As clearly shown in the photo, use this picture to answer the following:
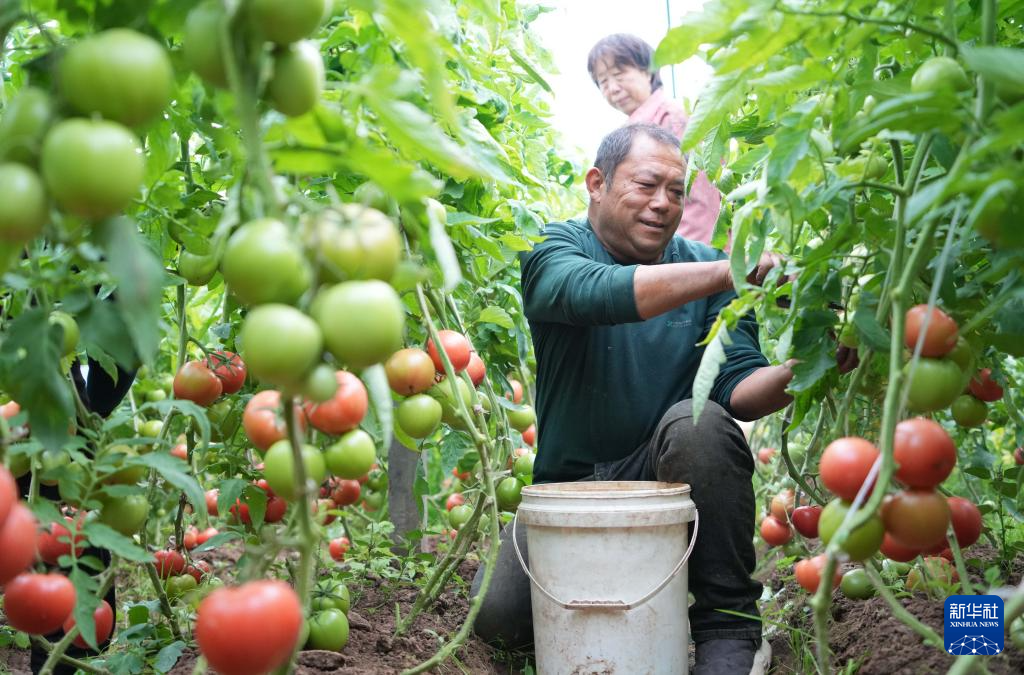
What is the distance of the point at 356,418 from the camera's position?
2.85 ft

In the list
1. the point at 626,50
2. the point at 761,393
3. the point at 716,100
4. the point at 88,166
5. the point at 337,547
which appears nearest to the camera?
the point at 88,166

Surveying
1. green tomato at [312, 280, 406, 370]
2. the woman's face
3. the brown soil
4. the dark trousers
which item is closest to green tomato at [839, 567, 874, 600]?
the brown soil

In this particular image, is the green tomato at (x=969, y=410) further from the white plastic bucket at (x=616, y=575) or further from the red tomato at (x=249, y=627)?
the red tomato at (x=249, y=627)

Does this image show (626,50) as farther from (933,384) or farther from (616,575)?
(933,384)

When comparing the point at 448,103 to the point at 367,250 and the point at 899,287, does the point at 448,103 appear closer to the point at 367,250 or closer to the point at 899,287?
the point at 367,250

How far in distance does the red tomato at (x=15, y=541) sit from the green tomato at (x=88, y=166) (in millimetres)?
249

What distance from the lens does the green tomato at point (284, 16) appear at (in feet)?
1.94

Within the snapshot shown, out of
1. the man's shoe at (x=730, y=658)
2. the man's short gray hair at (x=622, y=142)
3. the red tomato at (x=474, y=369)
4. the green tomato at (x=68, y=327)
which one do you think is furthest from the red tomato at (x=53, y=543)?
the man's short gray hair at (x=622, y=142)

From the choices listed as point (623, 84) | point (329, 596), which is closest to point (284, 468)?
point (329, 596)

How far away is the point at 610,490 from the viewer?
176cm

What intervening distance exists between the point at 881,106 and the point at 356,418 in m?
0.56

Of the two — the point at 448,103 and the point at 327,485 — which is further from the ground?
the point at 448,103

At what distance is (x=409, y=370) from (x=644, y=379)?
980 mm

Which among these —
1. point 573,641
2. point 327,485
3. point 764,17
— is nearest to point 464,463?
point 327,485
